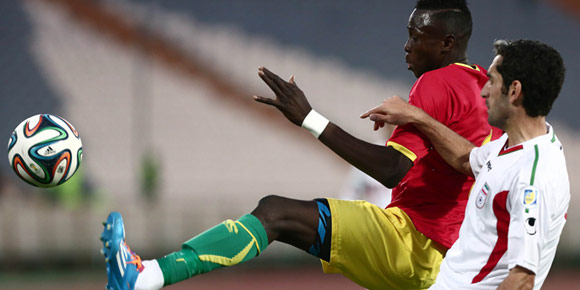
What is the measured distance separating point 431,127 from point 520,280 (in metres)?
1.01

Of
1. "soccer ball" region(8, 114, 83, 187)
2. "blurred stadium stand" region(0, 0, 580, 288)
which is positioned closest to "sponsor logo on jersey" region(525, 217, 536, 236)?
"soccer ball" region(8, 114, 83, 187)

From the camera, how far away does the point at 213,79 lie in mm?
15633

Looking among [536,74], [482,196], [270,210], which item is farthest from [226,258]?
[536,74]

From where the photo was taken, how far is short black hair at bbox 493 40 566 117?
3500 mm

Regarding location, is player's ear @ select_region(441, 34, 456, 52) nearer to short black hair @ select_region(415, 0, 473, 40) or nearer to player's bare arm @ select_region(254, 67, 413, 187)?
short black hair @ select_region(415, 0, 473, 40)

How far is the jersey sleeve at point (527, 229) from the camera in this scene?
3271 mm

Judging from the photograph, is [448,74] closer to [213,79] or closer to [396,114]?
[396,114]

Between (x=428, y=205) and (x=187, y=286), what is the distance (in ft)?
25.4

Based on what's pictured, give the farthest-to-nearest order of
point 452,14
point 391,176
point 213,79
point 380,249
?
1. point 213,79
2. point 452,14
3. point 380,249
4. point 391,176

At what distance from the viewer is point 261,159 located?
15.2 meters

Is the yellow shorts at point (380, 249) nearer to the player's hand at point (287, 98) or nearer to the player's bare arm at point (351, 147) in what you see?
the player's bare arm at point (351, 147)

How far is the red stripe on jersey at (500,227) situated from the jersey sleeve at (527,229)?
0.14m

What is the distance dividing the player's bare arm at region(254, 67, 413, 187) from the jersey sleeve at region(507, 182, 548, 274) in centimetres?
78

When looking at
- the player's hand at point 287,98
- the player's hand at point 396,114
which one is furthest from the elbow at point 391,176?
the player's hand at point 287,98
